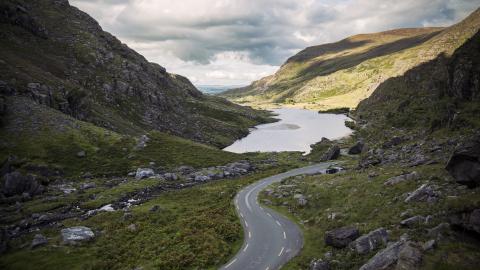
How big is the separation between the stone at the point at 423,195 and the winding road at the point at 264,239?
40.6 feet

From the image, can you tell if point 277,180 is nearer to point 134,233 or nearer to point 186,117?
point 134,233

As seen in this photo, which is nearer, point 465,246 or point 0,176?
point 465,246

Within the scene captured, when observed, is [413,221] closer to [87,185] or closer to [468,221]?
[468,221]

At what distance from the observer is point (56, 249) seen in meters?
42.8

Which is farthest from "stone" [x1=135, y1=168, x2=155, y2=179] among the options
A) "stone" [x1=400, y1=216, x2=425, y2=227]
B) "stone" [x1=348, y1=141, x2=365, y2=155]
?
"stone" [x1=400, y1=216, x2=425, y2=227]

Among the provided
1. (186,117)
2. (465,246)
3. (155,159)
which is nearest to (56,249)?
(465,246)

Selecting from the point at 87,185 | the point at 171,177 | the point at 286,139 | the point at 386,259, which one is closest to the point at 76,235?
the point at 87,185

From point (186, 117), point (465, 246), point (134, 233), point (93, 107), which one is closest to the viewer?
point (465, 246)

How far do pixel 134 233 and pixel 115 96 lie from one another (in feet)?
361

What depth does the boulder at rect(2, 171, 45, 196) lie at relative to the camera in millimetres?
64500

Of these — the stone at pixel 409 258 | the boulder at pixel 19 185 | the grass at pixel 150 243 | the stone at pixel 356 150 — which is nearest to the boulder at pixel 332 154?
the stone at pixel 356 150

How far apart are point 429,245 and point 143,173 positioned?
69.1 metres

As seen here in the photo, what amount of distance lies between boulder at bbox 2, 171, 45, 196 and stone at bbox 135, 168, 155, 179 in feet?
66.3

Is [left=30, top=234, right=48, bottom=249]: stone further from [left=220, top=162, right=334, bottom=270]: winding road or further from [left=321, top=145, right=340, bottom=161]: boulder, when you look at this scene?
[left=321, top=145, right=340, bottom=161]: boulder
